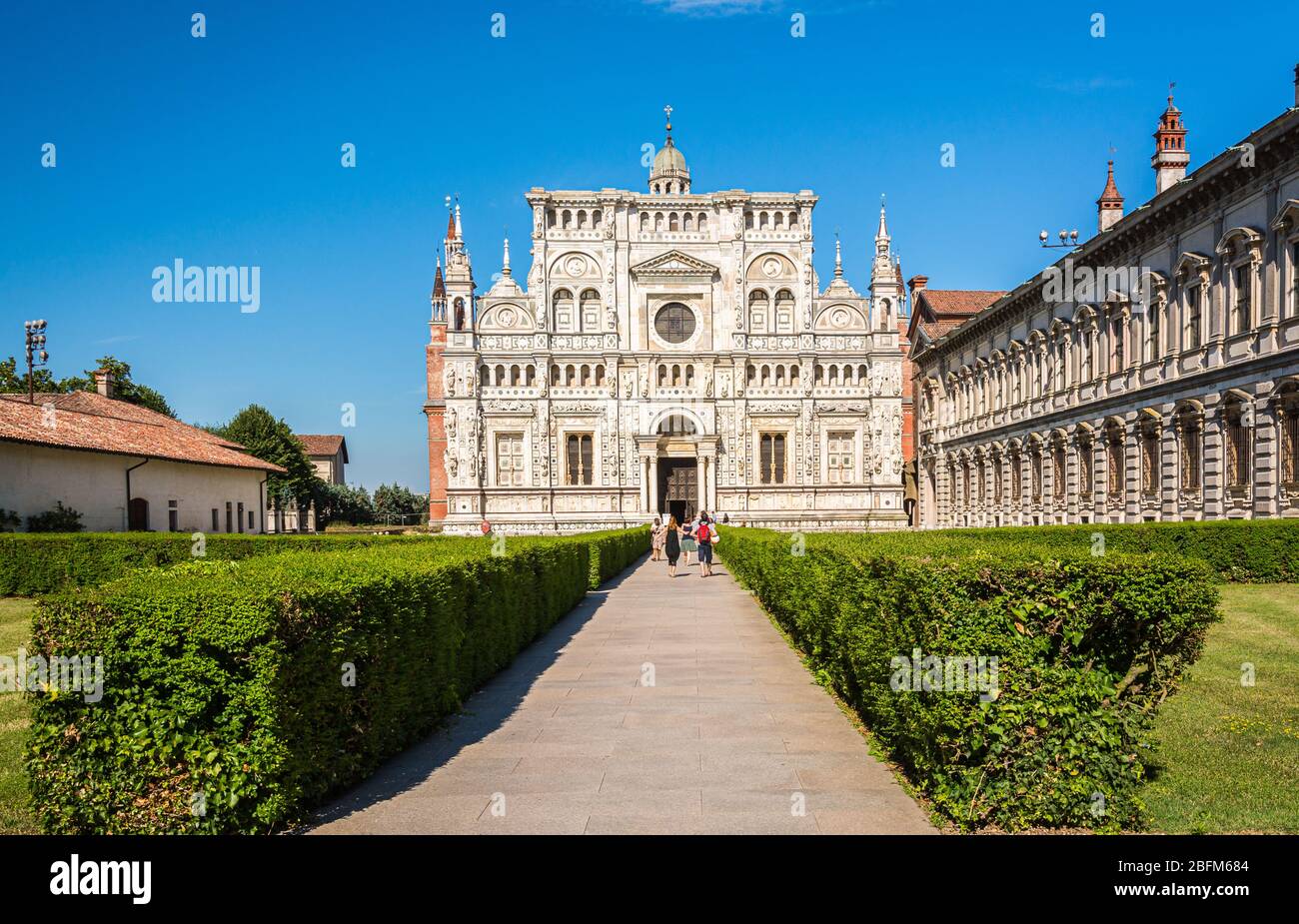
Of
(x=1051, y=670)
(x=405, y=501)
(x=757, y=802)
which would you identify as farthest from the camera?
(x=405, y=501)

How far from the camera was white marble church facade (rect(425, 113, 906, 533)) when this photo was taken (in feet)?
192

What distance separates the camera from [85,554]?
25.2 m

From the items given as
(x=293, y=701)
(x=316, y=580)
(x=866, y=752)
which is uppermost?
(x=316, y=580)

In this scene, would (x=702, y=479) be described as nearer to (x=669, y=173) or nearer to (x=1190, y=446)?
(x=669, y=173)

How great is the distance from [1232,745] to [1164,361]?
25.1 meters

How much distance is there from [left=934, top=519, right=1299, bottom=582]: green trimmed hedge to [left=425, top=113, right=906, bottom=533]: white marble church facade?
119 ft

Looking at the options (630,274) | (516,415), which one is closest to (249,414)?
(516,415)

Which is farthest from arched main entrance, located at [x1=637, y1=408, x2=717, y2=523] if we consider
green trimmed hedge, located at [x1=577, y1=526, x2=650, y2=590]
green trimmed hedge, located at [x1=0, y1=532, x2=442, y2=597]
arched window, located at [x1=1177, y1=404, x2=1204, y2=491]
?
green trimmed hedge, located at [x1=0, y1=532, x2=442, y2=597]

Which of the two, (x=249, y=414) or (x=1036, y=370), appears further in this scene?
(x=249, y=414)

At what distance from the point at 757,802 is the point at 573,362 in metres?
53.0

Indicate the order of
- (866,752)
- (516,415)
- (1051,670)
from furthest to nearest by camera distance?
(516,415), (866,752), (1051,670)

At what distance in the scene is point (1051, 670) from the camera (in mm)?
6629

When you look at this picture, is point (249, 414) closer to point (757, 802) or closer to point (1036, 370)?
point (1036, 370)

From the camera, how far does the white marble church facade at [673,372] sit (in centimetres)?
5850
